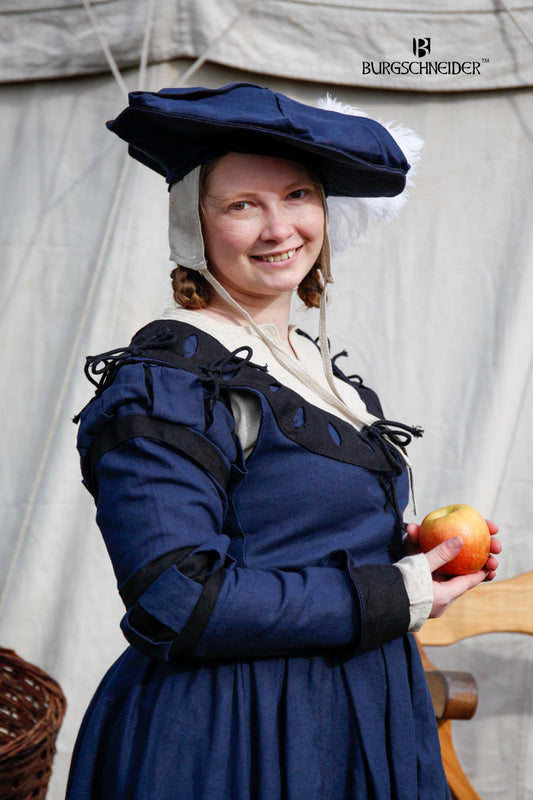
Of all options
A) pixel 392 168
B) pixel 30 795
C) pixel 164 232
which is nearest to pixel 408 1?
pixel 164 232

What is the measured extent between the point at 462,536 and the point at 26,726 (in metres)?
1.04

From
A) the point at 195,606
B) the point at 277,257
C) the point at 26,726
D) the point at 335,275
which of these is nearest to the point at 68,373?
the point at 335,275

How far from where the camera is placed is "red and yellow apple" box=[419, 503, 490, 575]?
1267 mm

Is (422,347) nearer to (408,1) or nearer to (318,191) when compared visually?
(408,1)

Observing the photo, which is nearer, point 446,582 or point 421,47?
point 446,582

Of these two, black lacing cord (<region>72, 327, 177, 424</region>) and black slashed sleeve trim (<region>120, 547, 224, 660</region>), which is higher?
black lacing cord (<region>72, 327, 177, 424</region>)

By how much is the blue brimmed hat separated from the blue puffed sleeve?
1.08 feet

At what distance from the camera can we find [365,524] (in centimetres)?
122

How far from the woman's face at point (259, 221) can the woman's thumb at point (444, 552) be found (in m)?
0.43

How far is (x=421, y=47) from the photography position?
227 cm

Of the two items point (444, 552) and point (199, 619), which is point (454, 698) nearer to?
point (444, 552)

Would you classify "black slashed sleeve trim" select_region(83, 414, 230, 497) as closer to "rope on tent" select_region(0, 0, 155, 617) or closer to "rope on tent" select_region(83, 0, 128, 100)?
"rope on tent" select_region(0, 0, 155, 617)

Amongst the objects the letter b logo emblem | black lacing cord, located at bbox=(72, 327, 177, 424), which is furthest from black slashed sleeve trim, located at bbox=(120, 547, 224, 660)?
the letter b logo emblem

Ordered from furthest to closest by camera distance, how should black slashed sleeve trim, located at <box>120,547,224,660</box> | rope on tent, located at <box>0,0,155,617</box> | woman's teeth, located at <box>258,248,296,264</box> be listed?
rope on tent, located at <box>0,0,155,617</box>
woman's teeth, located at <box>258,248,296,264</box>
black slashed sleeve trim, located at <box>120,547,224,660</box>
